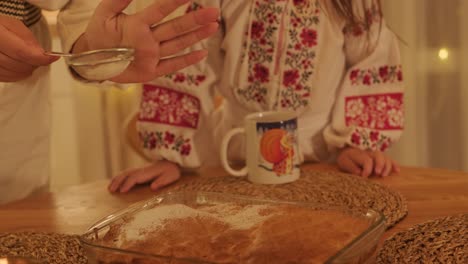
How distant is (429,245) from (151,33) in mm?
425

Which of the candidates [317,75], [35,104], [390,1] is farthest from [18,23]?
[390,1]

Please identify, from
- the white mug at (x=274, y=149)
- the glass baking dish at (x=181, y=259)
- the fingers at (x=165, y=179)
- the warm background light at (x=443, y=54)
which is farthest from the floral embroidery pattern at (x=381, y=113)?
the warm background light at (x=443, y=54)

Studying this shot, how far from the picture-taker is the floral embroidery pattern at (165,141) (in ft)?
3.97

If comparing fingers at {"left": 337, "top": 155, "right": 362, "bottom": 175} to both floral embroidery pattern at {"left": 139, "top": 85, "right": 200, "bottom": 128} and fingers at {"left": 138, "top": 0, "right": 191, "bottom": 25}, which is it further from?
fingers at {"left": 138, "top": 0, "right": 191, "bottom": 25}

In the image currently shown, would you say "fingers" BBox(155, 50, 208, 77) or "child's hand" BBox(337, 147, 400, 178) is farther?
"child's hand" BBox(337, 147, 400, 178)

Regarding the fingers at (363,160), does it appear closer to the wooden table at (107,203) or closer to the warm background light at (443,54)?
the wooden table at (107,203)

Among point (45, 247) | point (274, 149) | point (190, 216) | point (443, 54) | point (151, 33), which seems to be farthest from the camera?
point (443, 54)

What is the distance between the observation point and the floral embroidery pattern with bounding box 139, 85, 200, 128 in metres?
1.21

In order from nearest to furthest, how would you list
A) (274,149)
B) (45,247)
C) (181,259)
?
(181,259)
(45,247)
(274,149)

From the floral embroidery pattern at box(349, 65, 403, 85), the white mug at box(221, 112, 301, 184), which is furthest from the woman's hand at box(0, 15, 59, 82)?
the floral embroidery pattern at box(349, 65, 403, 85)

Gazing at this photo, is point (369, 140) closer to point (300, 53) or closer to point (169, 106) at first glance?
point (300, 53)

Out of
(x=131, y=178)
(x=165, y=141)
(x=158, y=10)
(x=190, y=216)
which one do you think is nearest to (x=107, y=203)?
(x=131, y=178)

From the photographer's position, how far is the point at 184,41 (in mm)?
910

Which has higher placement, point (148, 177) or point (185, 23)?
point (185, 23)
